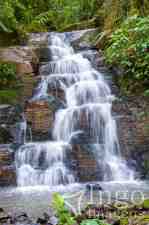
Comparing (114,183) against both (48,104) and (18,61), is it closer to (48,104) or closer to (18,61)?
(48,104)

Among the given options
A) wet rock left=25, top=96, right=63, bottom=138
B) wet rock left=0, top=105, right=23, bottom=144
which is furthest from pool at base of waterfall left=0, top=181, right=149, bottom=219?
wet rock left=25, top=96, right=63, bottom=138

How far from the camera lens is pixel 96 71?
13.5 m

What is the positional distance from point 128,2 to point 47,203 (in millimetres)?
9699

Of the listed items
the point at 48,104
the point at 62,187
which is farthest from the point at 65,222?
the point at 48,104

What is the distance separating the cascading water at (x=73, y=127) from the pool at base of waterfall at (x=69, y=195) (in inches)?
23.2

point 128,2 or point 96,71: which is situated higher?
point 128,2

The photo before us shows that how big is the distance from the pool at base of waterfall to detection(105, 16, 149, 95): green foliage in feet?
11.6

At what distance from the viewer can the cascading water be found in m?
9.77

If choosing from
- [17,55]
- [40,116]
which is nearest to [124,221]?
[40,116]

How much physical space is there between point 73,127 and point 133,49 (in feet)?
9.35

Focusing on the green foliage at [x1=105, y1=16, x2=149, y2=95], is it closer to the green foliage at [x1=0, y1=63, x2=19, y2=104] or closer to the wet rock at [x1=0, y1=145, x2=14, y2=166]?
the green foliage at [x1=0, y1=63, x2=19, y2=104]

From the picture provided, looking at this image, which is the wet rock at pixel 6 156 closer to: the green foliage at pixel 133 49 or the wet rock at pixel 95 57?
the green foliage at pixel 133 49

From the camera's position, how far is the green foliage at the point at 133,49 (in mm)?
10945

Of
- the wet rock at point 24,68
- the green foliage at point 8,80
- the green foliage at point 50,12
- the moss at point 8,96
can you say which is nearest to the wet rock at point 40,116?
the moss at point 8,96
